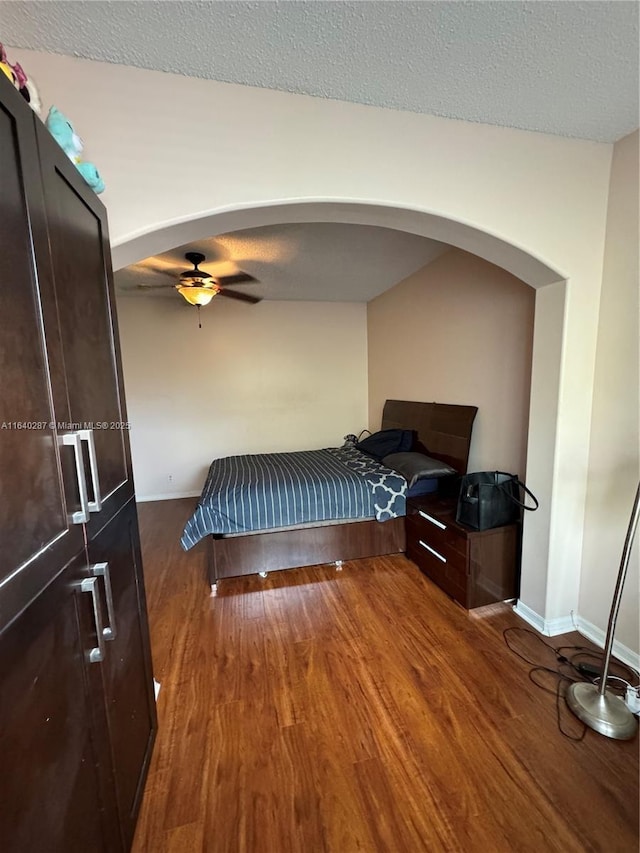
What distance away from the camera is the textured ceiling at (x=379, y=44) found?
114cm

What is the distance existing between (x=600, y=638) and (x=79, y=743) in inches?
98.3

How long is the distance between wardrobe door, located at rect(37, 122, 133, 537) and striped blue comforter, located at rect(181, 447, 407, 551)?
140cm

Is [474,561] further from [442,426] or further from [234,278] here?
[234,278]

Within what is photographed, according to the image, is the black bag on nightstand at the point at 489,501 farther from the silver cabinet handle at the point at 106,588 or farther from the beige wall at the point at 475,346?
the silver cabinet handle at the point at 106,588

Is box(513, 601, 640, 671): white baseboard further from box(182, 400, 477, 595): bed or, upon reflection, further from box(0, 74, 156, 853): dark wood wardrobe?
box(0, 74, 156, 853): dark wood wardrobe

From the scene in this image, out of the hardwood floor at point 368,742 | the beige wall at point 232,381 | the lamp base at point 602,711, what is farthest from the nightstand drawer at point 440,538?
the beige wall at point 232,381

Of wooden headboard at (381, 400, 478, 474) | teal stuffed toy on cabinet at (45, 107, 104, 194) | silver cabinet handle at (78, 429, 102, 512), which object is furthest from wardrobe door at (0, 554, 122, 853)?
wooden headboard at (381, 400, 478, 474)

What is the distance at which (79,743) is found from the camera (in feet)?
2.69

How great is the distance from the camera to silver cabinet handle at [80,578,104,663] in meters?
0.87

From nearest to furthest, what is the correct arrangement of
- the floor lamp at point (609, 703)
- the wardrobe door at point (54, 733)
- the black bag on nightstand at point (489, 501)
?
the wardrobe door at point (54, 733) < the floor lamp at point (609, 703) < the black bag on nightstand at point (489, 501)

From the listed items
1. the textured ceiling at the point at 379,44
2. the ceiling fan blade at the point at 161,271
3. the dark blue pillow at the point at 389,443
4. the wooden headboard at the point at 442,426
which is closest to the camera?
the textured ceiling at the point at 379,44

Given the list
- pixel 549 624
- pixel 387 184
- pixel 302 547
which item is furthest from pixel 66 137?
pixel 549 624

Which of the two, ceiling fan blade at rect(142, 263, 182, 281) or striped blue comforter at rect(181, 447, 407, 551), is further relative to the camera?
ceiling fan blade at rect(142, 263, 182, 281)

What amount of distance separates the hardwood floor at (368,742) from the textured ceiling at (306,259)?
2697mm
